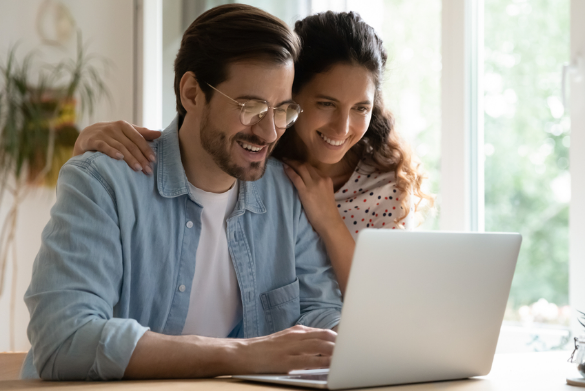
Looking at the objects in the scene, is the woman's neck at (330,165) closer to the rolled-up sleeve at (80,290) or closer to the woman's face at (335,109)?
the woman's face at (335,109)

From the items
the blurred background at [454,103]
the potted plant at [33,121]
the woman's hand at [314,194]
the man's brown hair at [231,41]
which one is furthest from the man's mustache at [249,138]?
the potted plant at [33,121]

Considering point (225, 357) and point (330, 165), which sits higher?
point (330, 165)

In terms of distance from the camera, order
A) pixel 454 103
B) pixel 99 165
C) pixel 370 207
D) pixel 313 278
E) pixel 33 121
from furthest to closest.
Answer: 1. pixel 33 121
2. pixel 454 103
3. pixel 370 207
4. pixel 313 278
5. pixel 99 165

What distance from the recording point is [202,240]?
1444mm

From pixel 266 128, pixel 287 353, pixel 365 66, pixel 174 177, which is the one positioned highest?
pixel 365 66

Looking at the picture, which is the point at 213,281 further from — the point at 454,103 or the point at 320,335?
the point at 454,103

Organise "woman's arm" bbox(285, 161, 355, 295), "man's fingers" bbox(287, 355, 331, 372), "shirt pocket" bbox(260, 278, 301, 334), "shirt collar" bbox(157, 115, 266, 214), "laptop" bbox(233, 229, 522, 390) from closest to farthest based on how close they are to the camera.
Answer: "laptop" bbox(233, 229, 522, 390) < "man's fingers" bbox(287, 355, 331, 372) < "shirt collar" bbox(157, 115, 266, 214) < "shirt pocket" bbox(260, 278, 301, 334) < "woman's arm" bbox(285, 161, 355, 295)

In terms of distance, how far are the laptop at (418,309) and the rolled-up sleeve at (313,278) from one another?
1.76 ft

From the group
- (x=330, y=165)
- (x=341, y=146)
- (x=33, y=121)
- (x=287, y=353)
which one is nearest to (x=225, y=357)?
(x=287, y=353)

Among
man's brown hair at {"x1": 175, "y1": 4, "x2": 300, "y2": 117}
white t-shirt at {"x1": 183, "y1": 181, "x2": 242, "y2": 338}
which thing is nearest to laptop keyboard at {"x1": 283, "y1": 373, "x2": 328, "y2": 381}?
white t-shirt at {"x1": 183, "y1": 181, "x2": 242, "y2": 338}

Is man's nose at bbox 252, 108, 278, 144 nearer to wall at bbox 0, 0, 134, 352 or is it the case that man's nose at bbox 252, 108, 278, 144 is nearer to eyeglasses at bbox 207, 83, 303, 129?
eyeglasses at bbox 207, 83, 303, 129

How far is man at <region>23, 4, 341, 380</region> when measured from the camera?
1.04 m

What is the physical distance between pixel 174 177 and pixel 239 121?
0.20m

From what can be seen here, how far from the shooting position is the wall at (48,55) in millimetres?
2781
